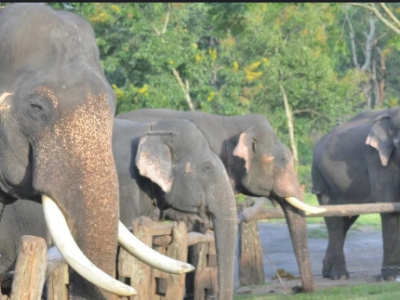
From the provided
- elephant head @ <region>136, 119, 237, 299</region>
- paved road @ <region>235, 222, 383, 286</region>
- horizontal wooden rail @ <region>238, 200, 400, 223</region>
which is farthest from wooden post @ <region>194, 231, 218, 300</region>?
paved road @ <region>235, 222, 383, 286</region>

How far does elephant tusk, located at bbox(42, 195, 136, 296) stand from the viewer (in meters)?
3.73

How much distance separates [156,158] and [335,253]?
5.04m

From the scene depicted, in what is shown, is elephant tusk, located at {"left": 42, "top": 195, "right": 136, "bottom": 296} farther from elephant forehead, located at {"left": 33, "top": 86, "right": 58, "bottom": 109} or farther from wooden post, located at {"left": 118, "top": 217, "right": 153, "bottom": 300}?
wooden post, located at {"left": 118, "top": 217, "right": 153, "bottom": 300}

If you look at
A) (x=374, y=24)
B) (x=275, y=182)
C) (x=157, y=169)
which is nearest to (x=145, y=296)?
(x=157, y=169)

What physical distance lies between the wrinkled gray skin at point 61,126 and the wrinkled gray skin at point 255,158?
7192mm

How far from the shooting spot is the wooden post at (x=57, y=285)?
541 cm

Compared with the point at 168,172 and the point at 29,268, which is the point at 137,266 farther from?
the point at 29,268

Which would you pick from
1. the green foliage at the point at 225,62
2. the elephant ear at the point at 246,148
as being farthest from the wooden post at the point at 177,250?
the green foliage at the point at 225,62

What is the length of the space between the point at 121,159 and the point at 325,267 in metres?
5.07

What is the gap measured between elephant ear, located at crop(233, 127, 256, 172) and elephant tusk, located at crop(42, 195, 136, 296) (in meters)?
7.81

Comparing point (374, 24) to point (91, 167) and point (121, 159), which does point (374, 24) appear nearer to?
point (121, 159)

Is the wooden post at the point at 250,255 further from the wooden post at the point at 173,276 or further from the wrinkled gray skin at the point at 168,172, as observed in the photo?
the wooden post at the point at 173,276

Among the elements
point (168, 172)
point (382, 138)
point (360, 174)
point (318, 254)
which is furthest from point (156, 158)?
point (318, 254)

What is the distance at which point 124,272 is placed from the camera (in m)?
6.73
